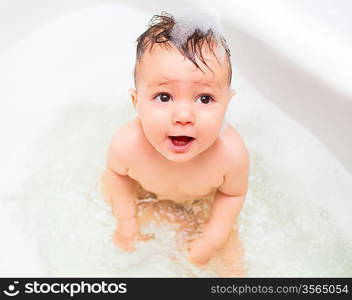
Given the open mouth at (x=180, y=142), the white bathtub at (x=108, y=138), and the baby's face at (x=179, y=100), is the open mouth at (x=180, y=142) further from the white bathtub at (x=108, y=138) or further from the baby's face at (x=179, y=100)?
the white bathtub at (x=108, y=138)

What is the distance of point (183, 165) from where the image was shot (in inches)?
51.9

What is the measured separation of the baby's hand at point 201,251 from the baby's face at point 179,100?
250 mm

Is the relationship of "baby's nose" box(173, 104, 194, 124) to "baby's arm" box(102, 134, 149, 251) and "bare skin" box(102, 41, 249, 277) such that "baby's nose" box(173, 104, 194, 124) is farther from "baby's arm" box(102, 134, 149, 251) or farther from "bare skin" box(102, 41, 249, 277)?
"baby's arm" box(102, 134, 149, 251)

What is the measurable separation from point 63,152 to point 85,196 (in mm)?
150

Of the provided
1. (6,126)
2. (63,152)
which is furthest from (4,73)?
(63,152)

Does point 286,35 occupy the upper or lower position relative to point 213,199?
upper

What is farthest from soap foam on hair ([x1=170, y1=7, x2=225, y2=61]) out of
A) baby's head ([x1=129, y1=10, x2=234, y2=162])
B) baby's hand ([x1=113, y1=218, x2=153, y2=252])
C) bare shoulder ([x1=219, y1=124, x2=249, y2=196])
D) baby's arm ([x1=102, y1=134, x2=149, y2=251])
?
baby's hand ([x1=113, y1=218, x2=153, y2=252])

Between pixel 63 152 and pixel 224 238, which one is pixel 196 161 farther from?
pixel 63 152

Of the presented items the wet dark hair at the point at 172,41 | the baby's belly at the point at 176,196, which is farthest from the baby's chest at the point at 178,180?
the wet dark hair at the point at 172,41

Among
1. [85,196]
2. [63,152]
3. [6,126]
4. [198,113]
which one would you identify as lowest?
[198,113]

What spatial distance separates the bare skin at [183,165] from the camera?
1.15 meters

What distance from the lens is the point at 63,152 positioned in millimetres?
1618

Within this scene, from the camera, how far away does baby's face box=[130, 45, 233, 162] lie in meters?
1.14

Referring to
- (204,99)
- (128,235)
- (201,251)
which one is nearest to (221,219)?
(201,251)
